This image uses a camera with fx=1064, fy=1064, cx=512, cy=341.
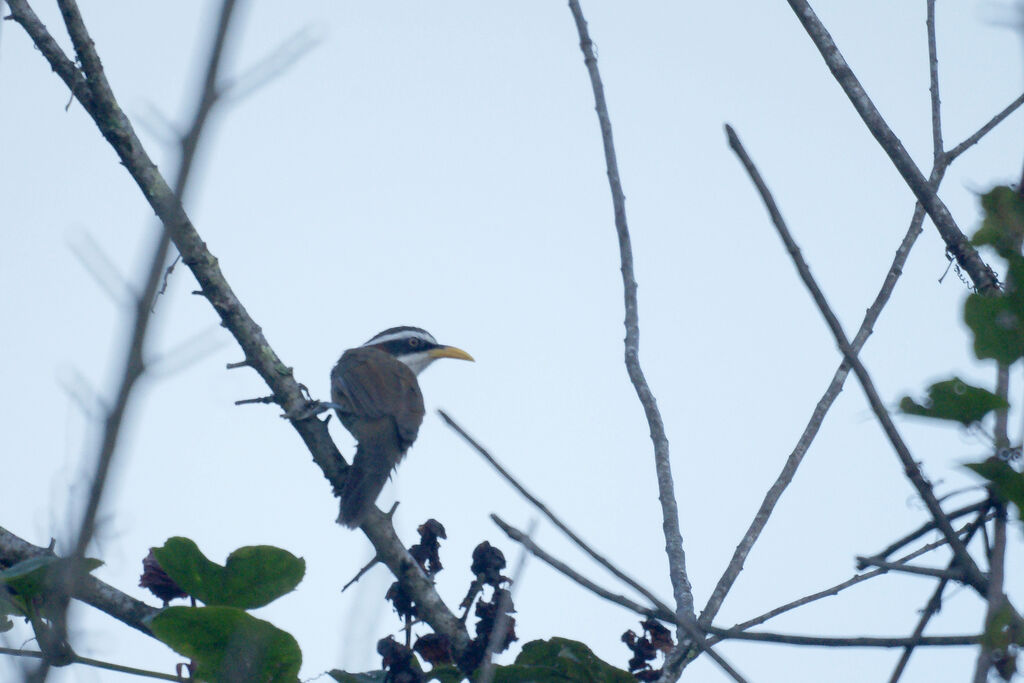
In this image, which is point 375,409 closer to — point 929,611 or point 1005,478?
point 929,611

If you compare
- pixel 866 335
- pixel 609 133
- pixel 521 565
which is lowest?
pixel 521 565

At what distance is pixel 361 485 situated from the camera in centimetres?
491

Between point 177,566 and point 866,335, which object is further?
point 866,335

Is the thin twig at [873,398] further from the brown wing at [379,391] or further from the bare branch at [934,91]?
the brown wing at [379,391]

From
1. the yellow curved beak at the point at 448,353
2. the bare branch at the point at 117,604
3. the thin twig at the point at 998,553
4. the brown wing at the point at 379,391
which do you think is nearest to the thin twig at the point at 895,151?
the thin twig at the point at 998,553

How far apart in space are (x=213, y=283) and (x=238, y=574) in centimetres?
160

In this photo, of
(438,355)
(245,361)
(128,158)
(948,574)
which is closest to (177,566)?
(245,361)

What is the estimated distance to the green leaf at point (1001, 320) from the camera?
76.9 inches

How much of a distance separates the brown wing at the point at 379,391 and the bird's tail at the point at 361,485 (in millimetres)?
613

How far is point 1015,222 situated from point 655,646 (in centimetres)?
180

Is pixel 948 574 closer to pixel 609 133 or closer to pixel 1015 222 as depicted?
pixel 1015 222

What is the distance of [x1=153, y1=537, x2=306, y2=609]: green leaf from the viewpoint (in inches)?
123

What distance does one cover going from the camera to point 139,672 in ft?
9.43

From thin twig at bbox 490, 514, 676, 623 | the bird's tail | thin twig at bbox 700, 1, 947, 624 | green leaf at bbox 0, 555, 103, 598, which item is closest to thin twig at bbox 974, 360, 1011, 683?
thin twig at bbox 490, 514, 676, 623
